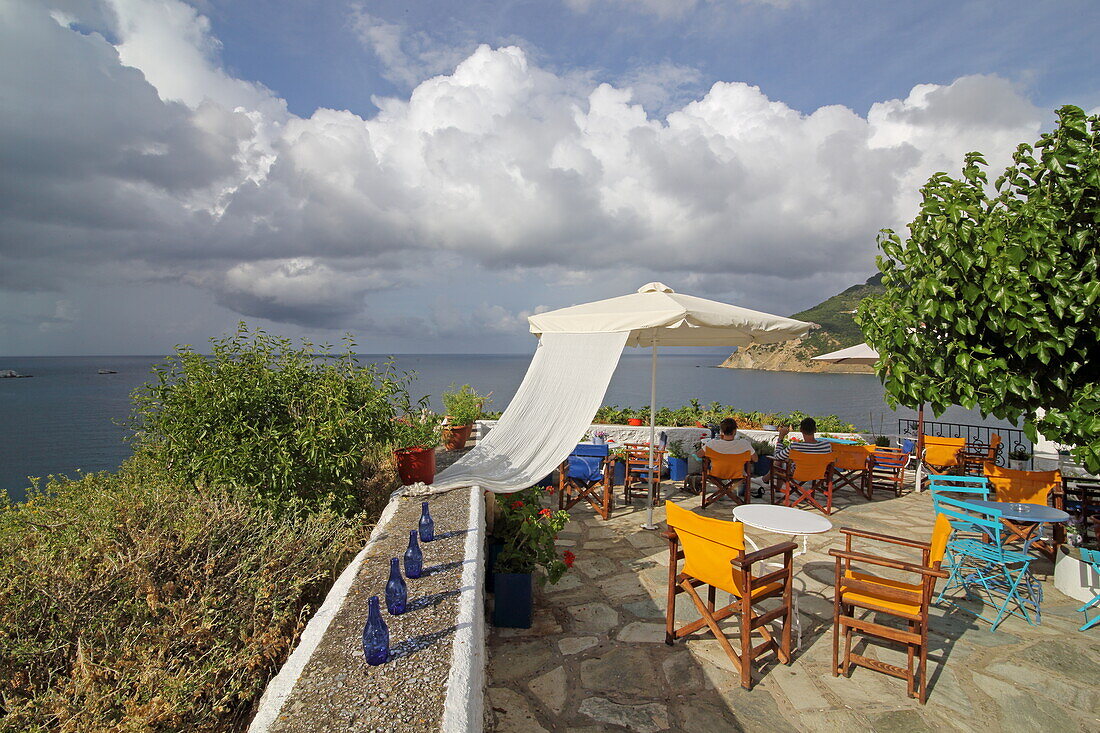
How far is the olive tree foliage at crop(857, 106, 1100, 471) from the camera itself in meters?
2.47

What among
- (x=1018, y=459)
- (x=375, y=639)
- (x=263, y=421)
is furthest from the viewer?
(x=1018, y=459)

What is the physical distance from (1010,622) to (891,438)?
7.39m

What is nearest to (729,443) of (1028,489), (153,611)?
(1028,489)

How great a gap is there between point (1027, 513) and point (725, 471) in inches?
105

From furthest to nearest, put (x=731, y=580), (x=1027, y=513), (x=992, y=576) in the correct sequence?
(x=1027, y=513)
(x=992, y=576)
(x=731, y=580)

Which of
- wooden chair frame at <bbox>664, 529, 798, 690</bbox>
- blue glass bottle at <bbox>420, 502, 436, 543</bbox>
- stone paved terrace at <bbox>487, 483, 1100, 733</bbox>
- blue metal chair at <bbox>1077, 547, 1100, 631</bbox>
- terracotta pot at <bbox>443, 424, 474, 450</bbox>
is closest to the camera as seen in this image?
stone paved terrace at <bbox>487, 483, 1100, 733</bbox>

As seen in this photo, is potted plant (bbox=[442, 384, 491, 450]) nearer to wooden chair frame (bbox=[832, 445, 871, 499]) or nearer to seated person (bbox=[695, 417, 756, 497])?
seated person (bbox=[695, 417, 756, 497])

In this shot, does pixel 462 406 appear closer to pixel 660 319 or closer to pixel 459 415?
pixel 459 415

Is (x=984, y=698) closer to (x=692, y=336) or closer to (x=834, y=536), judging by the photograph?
A: (x=834, y=536)

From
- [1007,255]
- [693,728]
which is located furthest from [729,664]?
[1007,255]

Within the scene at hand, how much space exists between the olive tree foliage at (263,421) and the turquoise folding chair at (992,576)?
4.34 meters

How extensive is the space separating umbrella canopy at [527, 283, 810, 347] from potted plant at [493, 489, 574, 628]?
1707 millimetres

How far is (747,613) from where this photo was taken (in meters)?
2.99

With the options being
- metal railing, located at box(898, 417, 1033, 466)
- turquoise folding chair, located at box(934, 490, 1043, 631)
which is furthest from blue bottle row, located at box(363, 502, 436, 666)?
metal railing, located at box(898, 417, 1033, 466)
